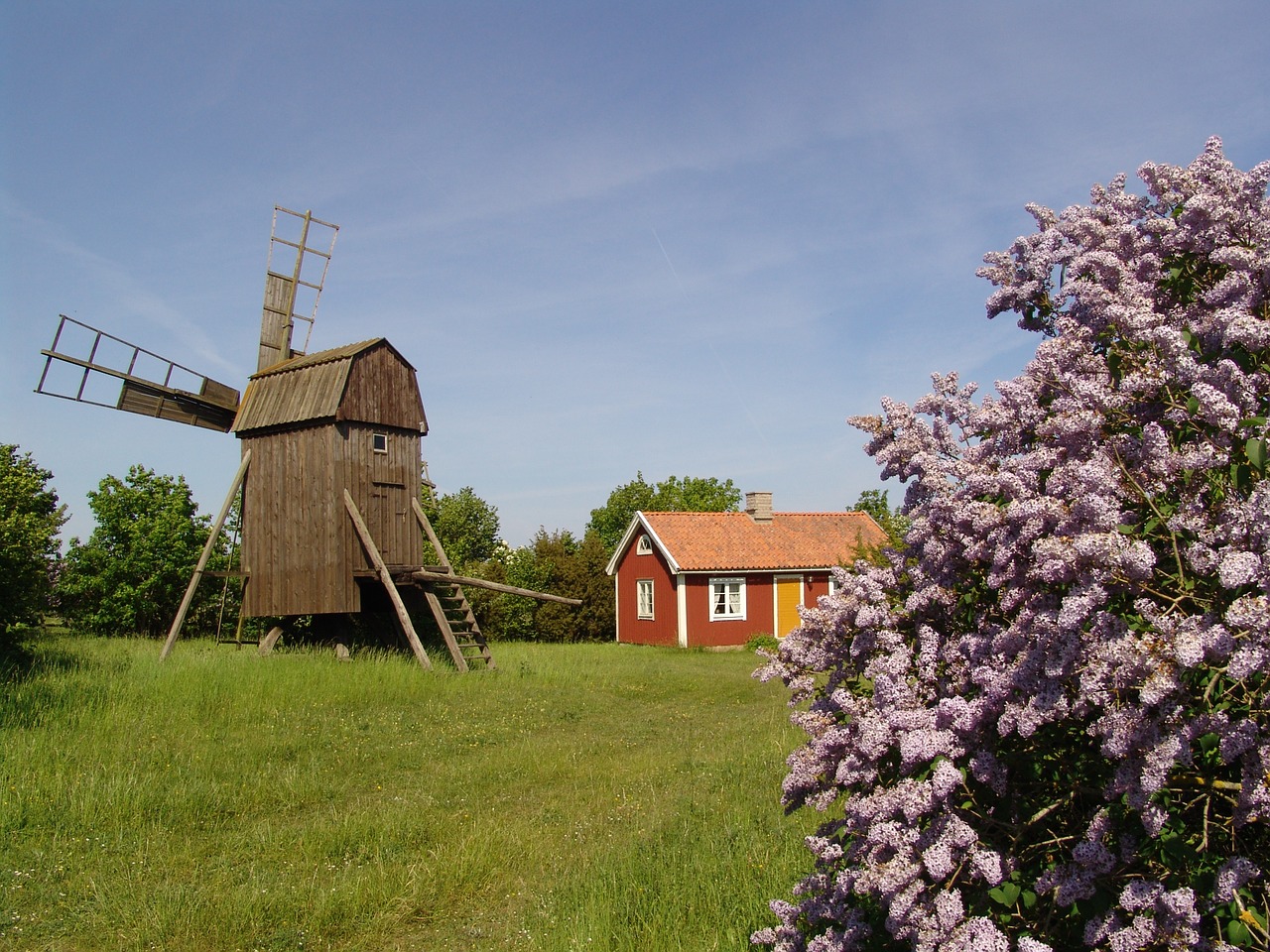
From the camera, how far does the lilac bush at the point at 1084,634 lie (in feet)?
8.38

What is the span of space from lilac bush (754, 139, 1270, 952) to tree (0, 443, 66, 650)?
15.8m

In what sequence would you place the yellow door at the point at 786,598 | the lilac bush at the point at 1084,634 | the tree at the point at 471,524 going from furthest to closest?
the tree at the point at 471,524
the yellow door at the point at 786,598
the lilac bush at the point at 1084,634

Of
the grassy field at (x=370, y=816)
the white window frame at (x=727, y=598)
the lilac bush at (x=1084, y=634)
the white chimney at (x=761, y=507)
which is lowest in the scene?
the grassy field at (x=370, y=816)

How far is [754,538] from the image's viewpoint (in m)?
32.8

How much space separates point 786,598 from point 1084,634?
97.4 ft

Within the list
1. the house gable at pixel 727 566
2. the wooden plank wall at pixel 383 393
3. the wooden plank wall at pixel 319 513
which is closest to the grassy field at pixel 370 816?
the wooden plank wall at pixel 319 513

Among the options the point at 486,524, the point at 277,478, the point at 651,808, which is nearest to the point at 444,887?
the point at 651,808

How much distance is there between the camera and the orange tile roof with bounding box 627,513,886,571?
3095 cm

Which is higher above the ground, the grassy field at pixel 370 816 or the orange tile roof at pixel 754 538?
the orange tile roof at pixel 754 538

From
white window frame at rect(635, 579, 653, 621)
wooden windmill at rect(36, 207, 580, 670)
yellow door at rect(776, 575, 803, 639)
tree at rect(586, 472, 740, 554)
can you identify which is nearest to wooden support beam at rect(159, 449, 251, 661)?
wooden windmill at rect(36, 207, 580, 670)

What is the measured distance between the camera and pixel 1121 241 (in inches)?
142

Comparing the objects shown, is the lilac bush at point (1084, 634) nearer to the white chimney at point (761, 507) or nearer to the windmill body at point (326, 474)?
the windmill body at point (326, 474)

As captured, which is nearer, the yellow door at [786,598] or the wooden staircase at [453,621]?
the wooden staircase at [453,621]

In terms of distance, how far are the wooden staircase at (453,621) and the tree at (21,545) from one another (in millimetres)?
6933
